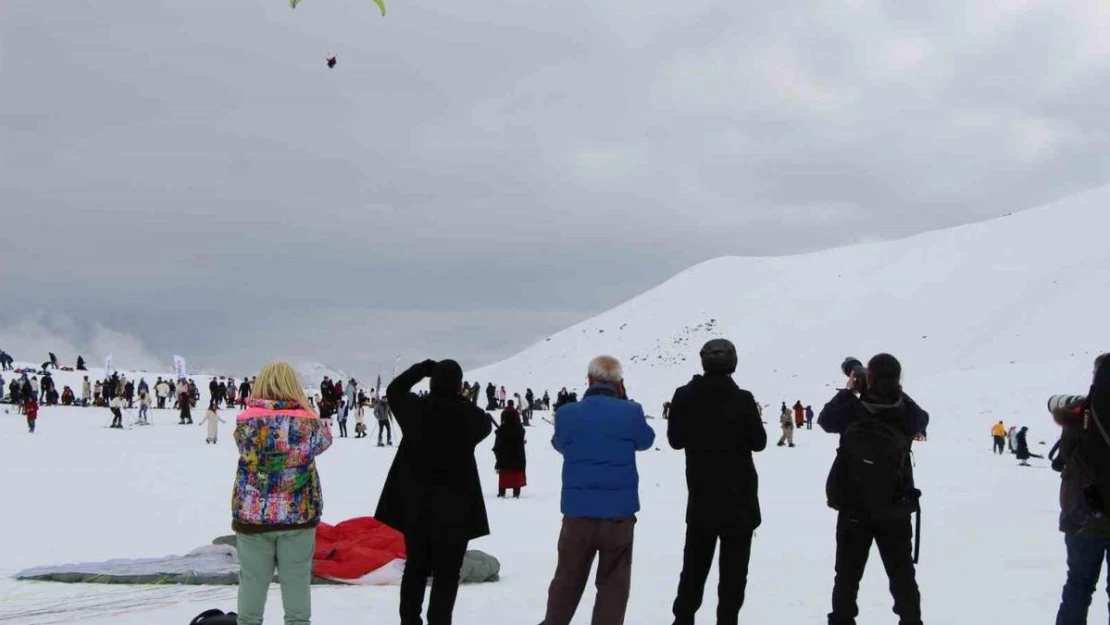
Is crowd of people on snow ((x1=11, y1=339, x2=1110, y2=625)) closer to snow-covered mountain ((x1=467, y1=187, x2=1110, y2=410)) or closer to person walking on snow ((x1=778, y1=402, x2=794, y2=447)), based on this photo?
person walking on snow ((x1=778, y1=402, x2=794, y2=447))

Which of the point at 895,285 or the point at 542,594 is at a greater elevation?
the point at 895,285

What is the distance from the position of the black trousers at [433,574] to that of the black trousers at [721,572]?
4.37ft

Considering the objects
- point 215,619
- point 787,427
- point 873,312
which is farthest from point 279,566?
point 873,312

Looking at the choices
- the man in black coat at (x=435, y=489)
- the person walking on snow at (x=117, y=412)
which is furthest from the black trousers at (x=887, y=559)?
the person walking on snow at (x=117, y=412)

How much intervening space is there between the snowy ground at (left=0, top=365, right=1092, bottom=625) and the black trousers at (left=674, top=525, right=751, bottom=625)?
1.12m

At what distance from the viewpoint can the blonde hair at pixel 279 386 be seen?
588cm

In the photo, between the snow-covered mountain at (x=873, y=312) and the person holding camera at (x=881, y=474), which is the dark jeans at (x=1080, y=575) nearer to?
the person holding camera at (x=881, y=474)

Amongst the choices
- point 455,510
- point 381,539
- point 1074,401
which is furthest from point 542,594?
point 1074,401

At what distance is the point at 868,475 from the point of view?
6.01 m

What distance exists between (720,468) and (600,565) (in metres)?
0.88

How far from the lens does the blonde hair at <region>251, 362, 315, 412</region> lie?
5.88 m

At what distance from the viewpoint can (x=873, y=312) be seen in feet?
234

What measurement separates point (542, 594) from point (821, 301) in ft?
233

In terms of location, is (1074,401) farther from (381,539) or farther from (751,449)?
(381,539)
